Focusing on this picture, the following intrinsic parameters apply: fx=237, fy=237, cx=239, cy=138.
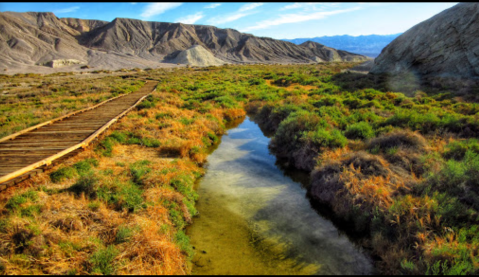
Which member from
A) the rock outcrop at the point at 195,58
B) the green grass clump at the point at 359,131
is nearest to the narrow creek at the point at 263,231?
the green grass clump at the point at 359,131

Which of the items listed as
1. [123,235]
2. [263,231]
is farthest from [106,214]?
[263,231]

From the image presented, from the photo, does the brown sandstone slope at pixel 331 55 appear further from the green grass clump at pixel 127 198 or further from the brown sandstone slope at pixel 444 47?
the green grass clump at pixel 127 198

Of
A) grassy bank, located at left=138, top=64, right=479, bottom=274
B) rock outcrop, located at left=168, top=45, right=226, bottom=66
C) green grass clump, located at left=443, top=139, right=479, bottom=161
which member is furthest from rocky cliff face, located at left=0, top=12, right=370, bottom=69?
green grass clump, located at left=443, top=139, right=479, bottom=161

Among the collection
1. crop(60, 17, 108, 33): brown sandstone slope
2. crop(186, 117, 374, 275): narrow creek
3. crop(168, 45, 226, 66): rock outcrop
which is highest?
crop(60, 17, 108, 33): brown sandstone slope

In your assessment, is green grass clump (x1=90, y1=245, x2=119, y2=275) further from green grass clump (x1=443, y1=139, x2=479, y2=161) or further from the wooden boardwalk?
green grass clump (x1=443, y1=139, x2=479, y2=161)

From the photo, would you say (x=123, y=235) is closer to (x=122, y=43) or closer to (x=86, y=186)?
(x=86, y=186)

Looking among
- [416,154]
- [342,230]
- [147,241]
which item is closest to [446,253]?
[342,230]
